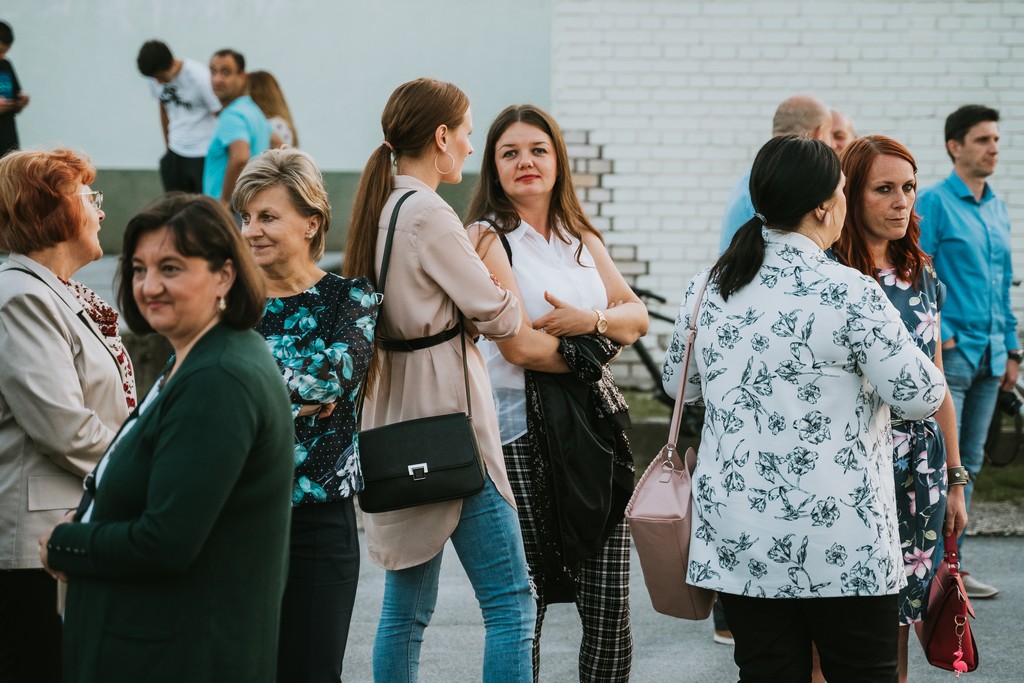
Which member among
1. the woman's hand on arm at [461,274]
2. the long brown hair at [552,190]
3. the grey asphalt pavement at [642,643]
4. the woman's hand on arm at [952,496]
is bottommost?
the grey asphalt pavement at [642,643]

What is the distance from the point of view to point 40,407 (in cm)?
281

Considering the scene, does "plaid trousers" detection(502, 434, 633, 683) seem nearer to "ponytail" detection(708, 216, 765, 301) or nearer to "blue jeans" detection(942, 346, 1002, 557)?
"ponytail" detection(708, 216, 765, 301)

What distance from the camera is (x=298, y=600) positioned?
275 centimetres

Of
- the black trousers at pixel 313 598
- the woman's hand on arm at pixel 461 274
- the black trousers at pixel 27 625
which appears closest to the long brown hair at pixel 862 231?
the woman's hand on arm at pixel 461 274

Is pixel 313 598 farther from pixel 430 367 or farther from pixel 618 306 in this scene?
pixel 618 306

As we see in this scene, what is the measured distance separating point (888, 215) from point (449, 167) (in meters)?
1.36

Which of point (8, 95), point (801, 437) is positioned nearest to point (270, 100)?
point (8, 95)

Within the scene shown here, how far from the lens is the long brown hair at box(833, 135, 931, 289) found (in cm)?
348

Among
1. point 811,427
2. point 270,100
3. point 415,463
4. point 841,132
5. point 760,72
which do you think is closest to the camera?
point 811,427

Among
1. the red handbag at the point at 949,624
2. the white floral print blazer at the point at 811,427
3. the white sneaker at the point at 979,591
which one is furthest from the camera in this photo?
the white sneaker at the point at 979,591

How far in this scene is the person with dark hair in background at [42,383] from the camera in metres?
2.82

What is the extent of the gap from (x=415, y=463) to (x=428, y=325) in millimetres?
363

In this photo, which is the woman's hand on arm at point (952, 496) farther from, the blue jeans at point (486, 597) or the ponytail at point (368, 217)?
the ponytail at point (368, 217)

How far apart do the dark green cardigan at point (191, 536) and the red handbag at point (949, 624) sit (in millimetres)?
2153
